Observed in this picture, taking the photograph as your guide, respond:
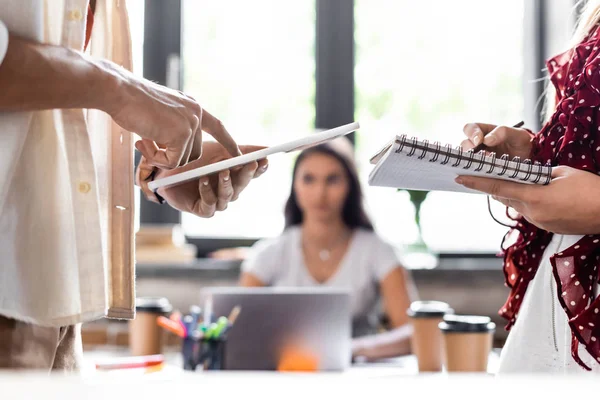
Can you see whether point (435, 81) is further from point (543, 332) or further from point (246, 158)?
point (246, 158)

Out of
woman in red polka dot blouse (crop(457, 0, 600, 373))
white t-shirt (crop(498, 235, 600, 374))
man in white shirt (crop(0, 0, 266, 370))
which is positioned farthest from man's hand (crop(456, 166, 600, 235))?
man in white shirt (crop(0, 0, 266, 370))

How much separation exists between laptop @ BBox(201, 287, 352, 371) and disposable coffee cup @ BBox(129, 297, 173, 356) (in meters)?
0.25

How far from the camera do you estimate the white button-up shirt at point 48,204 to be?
75cm

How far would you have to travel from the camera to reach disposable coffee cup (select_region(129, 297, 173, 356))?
1.93 m

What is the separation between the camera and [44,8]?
0.80m

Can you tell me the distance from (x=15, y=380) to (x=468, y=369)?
1.31 m

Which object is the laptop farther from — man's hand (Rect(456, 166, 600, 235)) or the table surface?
the table surface

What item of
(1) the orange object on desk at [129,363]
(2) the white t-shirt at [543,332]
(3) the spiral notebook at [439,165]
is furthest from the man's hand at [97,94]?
(1) the orange object on desk at [129,363]

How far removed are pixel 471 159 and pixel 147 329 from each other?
4.21ft

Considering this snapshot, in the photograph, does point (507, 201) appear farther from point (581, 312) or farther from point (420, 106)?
point (420, 106)

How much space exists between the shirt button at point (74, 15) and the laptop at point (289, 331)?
1.10 meters

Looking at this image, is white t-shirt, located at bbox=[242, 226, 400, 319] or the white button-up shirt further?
white t-shirt, located at bbox=[242, 226, 400, 319]

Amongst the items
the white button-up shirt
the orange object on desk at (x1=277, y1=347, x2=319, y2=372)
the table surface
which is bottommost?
the orange object on desk at (x1=277, y1=347, x2=319, y2=372)

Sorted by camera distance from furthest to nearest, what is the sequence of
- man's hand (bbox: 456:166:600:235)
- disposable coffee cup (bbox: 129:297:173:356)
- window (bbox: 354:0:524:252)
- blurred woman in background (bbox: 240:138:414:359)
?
1. window (bbox: 354:0:524:252)
2. blurred woman in background (bbox: 240:138:414:359)
3. disposable coffee cup (bbox: 129:297:173:356)
4. man's hand (bbox: 456:166:600:235)
